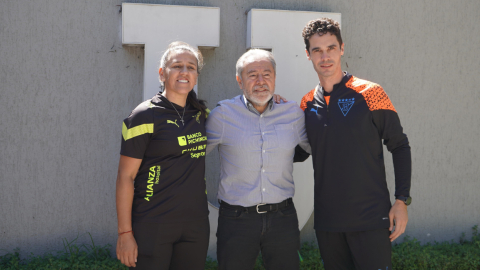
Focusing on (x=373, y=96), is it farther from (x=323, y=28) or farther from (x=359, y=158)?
(x=323, y=28)

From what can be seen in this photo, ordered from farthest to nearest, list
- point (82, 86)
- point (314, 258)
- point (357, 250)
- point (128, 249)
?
point (314, 258), point (82, 86), point (357, 250), point (128, 249)

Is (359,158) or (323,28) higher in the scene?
(323,28)

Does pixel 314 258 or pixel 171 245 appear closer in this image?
pixel 171 245

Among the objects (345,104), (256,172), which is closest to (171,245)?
(256,172)

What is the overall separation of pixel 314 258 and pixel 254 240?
140 centimetres

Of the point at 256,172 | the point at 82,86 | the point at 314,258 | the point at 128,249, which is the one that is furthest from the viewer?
the point at 314,258

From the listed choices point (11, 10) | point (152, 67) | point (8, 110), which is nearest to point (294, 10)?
point (152, 67)

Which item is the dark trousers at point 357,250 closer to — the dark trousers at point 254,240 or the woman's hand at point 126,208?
the dark trousers at point 254,240

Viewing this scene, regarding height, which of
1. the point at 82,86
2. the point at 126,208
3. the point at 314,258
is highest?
the point at 82,86

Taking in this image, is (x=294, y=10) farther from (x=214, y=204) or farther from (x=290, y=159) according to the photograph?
(x=214, y=204)

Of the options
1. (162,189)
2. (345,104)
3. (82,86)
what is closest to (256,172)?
(162,189)

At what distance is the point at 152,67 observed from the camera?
11.1 feet

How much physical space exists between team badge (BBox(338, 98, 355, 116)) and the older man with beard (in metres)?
0.34

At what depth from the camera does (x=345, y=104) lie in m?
2.51
